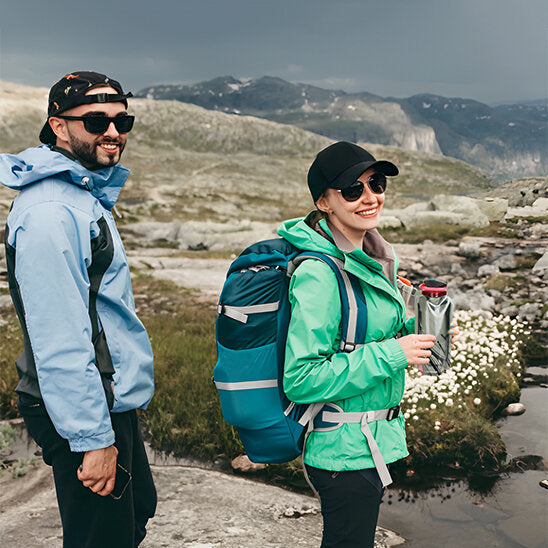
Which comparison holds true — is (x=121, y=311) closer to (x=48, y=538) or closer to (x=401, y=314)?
(x=401, y=314)

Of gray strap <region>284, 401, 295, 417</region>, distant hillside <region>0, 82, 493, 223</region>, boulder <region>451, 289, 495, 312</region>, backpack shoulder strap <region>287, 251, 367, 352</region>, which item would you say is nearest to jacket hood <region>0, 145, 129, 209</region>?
backpack shoulder strap <region>287, 251, 367, 352</region>

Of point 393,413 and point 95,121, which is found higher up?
point 95,121

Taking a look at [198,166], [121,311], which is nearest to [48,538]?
Answer: [121,311]

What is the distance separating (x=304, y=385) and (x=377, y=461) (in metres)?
0.58

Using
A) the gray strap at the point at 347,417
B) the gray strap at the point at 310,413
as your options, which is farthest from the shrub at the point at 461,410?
the gray strap at the point at 310,413

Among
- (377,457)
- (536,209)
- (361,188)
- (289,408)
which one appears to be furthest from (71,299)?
(536,209)

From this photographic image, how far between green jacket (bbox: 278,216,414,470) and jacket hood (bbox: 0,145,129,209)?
1.22 metres

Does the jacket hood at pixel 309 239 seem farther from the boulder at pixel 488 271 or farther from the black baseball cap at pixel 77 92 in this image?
the boulder at pixel 488 271

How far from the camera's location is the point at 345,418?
3.06 metres

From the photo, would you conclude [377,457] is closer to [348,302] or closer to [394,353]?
[394,353]

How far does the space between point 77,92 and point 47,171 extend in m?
0.63

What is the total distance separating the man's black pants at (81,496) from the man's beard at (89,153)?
144 cm

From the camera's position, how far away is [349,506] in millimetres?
3018

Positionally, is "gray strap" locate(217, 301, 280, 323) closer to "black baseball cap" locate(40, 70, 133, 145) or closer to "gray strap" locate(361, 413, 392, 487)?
"gray strap" locate(361, 413, 392, 487)
